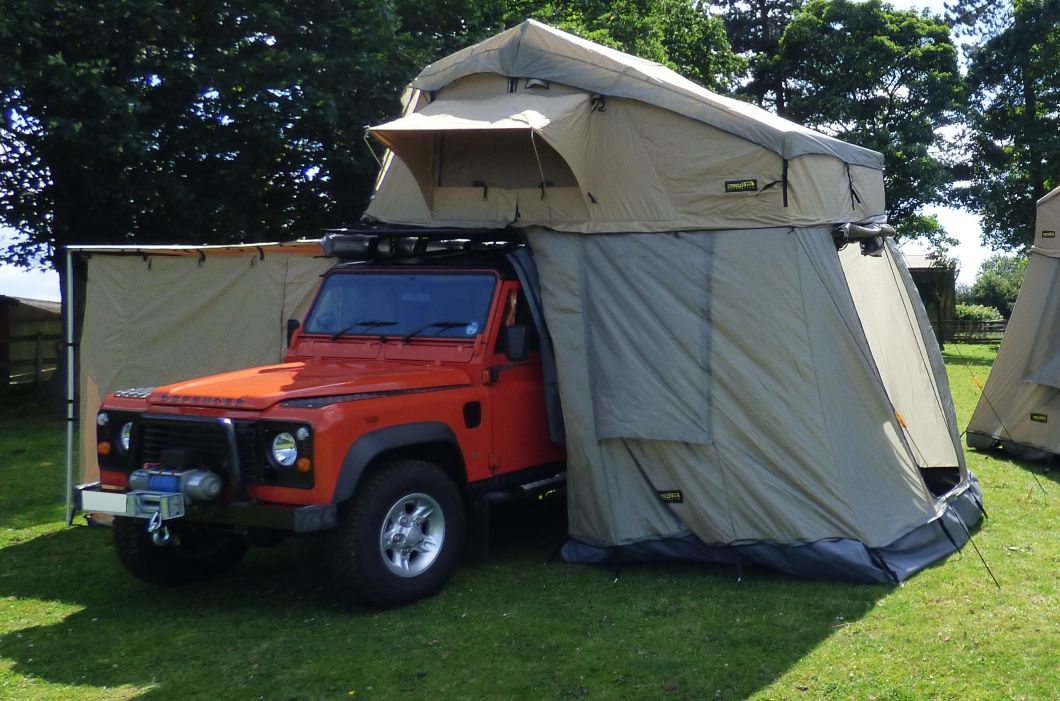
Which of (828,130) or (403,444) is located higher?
(828,130)

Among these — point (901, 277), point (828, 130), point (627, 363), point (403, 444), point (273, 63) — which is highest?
point (828, 130)

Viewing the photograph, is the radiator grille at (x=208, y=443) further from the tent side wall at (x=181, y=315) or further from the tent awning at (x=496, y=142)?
the tent awning at (x=496, y=142)

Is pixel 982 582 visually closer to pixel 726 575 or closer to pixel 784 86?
pixel 726 575

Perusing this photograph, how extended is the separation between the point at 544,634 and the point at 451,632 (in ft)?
1.74

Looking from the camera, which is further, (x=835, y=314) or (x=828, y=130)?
(x=828, y=130)

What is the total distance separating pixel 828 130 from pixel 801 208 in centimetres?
2619

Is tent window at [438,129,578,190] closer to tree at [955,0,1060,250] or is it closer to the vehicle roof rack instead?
the vehicle roof rack

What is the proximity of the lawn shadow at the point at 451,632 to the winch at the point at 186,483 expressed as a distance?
0.86m

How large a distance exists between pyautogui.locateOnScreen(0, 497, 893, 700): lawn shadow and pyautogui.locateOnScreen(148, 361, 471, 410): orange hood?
134 centimetres

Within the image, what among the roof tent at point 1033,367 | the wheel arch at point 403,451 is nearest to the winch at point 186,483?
the wheel arch at point 403,451

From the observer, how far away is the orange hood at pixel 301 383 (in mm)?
5855

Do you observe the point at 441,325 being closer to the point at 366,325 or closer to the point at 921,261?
the point at 366,325

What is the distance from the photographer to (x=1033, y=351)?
10.5 m

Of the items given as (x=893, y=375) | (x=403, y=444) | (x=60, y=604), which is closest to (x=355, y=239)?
(x=403, y=444)
